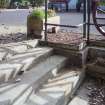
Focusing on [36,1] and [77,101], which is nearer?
[77,101]

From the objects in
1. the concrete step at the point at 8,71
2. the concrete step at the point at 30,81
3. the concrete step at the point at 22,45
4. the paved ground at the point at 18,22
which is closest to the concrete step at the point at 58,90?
the concrete step at the point at 30,81

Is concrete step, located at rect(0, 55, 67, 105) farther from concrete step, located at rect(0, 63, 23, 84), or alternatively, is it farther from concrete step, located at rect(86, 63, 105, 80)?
concrete step, located at rect(86, 63, 105, 80)

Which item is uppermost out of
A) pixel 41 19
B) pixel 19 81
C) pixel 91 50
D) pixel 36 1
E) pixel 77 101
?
pixel 36 1

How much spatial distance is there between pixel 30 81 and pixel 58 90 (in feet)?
1.32

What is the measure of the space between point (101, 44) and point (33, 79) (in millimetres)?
1877

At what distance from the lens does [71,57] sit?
480cm

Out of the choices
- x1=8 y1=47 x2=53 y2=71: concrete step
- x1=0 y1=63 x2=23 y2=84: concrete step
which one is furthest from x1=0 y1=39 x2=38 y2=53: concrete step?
x1=0 y1=63 x2=23 y2=84: concrete step

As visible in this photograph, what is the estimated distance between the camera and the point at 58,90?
368cm

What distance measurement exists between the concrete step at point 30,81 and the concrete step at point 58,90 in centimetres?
9

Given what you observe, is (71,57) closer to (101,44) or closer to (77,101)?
(101,44)

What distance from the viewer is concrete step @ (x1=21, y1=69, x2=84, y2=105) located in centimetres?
336

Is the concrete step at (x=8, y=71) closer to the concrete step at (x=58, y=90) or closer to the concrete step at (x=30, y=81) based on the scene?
the concrete step at (x=30, y=81)

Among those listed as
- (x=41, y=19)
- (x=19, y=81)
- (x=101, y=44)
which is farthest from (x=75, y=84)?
(x=41, y=19)

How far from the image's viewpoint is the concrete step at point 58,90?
3.36 m
